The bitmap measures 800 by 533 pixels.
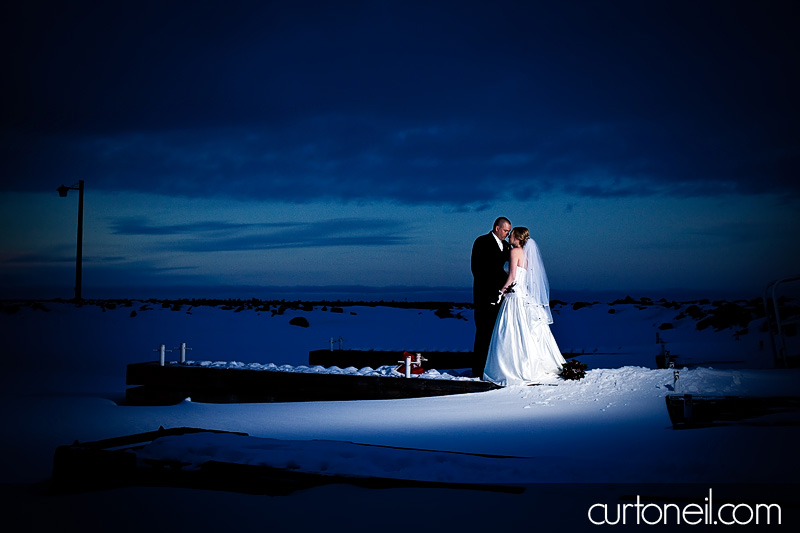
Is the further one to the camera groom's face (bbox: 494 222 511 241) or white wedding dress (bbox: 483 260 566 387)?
groom's face (bbox: 494 222 511 241)

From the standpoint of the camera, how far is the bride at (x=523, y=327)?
1095 cm

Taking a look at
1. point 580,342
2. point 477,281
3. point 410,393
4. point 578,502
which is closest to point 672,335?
point 580,342

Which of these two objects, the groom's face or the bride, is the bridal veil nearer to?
the bride

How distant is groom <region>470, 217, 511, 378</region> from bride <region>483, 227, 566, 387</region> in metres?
0.88

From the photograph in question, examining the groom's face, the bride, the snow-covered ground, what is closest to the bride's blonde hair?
the bride

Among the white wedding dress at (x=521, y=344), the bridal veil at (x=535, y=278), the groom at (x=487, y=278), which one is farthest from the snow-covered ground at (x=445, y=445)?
the groom at (x=487, y=278)

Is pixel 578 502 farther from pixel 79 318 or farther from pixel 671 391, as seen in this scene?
pixel 79 318

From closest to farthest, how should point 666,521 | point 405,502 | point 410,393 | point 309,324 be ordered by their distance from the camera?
point 666,521
point 405,502
point 410,393
point 309,324

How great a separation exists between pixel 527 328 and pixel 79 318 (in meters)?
21.1

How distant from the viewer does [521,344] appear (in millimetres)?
10992

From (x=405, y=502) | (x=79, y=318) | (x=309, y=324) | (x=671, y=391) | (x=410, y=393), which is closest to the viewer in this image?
(x=405, y=502)

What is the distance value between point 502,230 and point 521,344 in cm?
204

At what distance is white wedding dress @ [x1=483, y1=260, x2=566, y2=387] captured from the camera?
10.9 metres

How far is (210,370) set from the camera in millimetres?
12047
